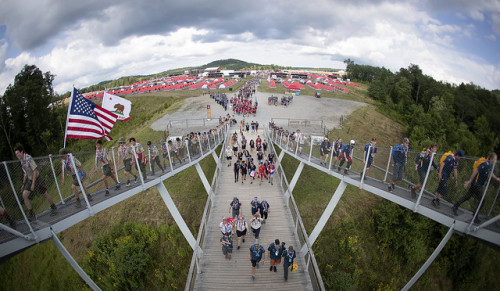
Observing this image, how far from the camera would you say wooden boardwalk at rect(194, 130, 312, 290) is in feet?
26.1

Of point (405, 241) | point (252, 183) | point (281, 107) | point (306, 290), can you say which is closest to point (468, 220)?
point (306, 290)

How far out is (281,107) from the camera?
3844 cm

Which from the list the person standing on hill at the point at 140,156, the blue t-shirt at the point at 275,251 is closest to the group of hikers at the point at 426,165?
the blue t-shirt at the point at 275,251

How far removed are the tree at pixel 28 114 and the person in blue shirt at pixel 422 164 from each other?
46792mm

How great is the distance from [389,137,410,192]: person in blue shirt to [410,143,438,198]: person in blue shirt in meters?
0.42

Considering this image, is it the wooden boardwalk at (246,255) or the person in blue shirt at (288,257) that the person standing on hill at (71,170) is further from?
the person in blue shirt at (288,257)

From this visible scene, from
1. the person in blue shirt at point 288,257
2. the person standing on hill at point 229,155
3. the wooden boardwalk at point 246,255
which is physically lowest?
the wooden boardwalk at point 246,255

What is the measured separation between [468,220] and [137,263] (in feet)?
51.7

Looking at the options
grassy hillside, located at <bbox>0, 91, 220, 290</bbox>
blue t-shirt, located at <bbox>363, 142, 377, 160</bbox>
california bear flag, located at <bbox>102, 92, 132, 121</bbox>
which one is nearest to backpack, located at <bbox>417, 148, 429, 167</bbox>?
blue t-shirt, located at <bbox>363, 142, 377, 160</bbox>

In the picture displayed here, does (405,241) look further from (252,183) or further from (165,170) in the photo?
(165,170)

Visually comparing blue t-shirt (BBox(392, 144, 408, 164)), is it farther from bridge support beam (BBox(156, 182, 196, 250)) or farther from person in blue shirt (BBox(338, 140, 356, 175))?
bridge support beam (BBox(156, 182, 196, 250))

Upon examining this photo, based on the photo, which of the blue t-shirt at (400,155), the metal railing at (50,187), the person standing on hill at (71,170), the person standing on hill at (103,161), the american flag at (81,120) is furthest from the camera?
the american flag at (81,120)

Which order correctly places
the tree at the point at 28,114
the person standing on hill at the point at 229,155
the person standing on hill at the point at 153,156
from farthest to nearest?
1. the tree at the point at 28,114
2. the person standing on hill at the point at 229,155
3. the person standing on hill at the point at 153,156

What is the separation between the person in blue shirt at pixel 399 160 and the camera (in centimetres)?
789
